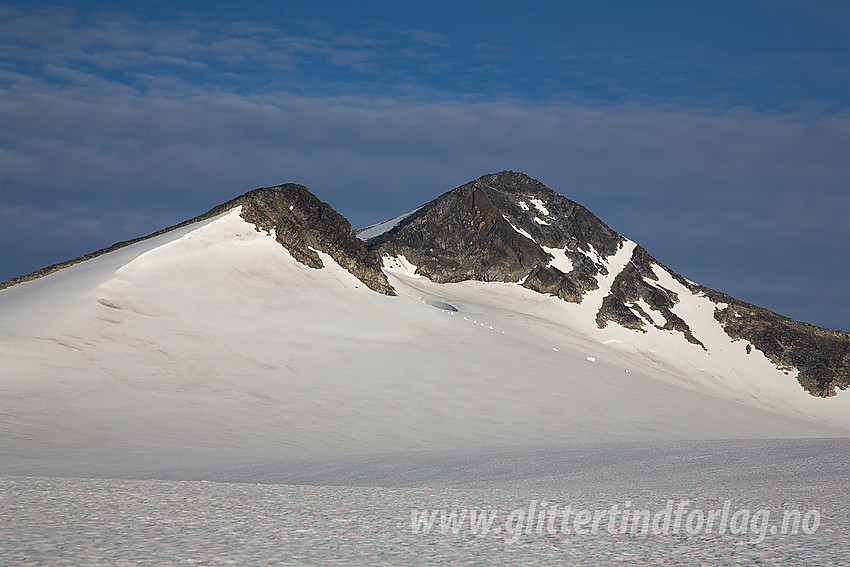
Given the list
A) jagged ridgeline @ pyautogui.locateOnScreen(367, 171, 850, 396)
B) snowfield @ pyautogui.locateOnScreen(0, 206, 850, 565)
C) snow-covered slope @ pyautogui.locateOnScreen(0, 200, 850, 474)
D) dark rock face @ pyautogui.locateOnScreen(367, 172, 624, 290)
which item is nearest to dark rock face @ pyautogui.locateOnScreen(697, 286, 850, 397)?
jagged ridgeline @ pyautogui.locateOnScreen(367, 171, 850, 396)

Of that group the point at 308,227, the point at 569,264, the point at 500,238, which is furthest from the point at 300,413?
the point at 569,264

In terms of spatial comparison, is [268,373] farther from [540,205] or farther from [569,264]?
[540,205]

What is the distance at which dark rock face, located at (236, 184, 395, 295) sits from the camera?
4294cm

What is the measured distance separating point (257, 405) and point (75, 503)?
16.2 metres

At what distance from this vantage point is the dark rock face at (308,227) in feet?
141

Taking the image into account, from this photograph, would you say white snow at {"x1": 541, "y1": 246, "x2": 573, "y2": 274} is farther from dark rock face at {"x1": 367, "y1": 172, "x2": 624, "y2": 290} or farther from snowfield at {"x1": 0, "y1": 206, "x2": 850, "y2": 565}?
snowfield at {"x1": 0, "y1": 206, "x2": 850, "y2": 565}

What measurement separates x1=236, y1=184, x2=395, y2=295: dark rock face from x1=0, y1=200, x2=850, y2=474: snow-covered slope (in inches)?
42.0

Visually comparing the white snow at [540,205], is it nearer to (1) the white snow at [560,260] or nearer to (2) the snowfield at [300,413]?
(1) the white snow at [560,260]

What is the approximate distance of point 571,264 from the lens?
70188mm

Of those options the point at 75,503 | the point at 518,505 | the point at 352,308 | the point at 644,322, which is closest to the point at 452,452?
the point at 518,505

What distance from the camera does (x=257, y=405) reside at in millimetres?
23031

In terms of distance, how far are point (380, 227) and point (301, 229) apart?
33.2 m

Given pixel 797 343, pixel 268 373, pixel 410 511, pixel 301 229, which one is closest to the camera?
pixel 410 511

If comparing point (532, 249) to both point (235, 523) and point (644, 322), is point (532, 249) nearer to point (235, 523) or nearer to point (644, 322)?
point (644, 322)
